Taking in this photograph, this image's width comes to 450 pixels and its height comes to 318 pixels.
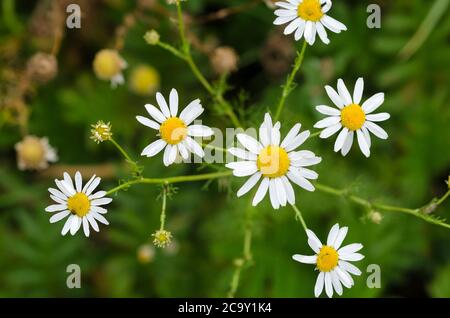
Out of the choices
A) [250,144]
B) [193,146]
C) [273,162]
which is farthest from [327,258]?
[193,146]

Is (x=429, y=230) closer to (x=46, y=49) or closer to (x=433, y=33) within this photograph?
(x=433, y=33)

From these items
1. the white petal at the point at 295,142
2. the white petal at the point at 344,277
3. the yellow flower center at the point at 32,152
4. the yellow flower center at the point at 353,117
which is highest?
the yellow flower center at the point at 32,152

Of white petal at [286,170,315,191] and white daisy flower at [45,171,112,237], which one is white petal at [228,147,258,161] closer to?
white petal at [286,170,315,191]

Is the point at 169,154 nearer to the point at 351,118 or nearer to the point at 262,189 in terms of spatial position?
the point at 262,189

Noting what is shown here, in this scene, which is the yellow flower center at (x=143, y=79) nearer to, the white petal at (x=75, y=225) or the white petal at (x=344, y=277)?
the white petal at (x=75, y=225)

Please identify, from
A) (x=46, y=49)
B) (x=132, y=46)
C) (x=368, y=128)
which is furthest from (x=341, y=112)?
(x=46, y=49)

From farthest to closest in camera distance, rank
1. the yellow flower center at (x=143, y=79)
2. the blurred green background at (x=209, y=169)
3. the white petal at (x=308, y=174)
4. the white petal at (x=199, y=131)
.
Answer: the yellow flower center at (x=143, y=79)
the blurred green background at (x=209, y=169)
the white petal at (x=199, y=131)
the white petal at (x=308, y=174)

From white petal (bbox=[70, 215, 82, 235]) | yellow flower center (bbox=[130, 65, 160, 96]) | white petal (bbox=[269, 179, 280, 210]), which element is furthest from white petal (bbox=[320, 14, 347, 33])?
yellow flower center (bbox=[130, 65, 160, 96])

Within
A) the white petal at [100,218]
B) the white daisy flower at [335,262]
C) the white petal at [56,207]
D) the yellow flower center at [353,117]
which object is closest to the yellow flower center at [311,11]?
the yellow flower center at [353,117]
